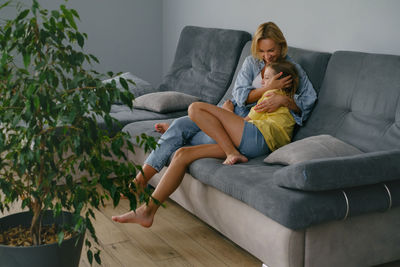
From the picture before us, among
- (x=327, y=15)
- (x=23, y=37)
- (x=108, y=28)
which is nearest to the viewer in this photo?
(x=23, y=37)

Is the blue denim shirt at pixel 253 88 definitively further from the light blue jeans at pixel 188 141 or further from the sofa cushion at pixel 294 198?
the sofa cushion at pixel 294 198

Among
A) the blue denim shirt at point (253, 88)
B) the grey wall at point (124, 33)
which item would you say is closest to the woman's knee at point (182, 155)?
the blue denim shirt at point (253, 88)

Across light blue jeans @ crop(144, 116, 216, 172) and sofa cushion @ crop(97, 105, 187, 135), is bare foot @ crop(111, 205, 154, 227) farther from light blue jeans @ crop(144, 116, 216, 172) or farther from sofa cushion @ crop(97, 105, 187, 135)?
sofa cushion @ crop(97, 105, 187, 135)

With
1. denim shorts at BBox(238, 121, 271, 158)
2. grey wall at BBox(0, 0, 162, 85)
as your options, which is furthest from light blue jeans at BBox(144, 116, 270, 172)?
grey wall at BBox(0, 0, 162, 85)

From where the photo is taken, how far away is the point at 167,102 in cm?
350

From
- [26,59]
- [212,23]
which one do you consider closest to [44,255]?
[26,59]

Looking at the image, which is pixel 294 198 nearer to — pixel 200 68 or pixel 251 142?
pixel 251 142

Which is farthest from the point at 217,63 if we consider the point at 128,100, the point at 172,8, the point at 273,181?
the point at 128,100

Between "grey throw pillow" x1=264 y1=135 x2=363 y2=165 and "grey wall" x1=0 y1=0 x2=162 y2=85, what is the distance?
2.77 m

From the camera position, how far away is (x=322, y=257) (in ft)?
6.58

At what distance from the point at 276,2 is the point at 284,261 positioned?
205cm

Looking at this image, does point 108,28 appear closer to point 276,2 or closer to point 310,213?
point 276,2

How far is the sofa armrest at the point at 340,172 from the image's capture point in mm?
1919

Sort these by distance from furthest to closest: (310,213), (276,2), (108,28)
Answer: (108,28) → (276,2) → (310,213)
